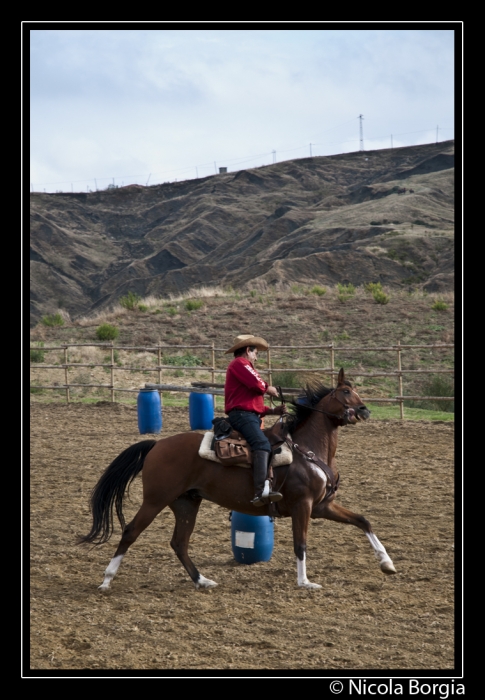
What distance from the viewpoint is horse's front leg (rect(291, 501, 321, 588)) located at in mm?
5848

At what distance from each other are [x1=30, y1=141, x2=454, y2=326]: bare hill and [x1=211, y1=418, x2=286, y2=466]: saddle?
125 feet

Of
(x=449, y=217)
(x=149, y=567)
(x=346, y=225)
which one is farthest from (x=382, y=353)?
(x=449, y=217)

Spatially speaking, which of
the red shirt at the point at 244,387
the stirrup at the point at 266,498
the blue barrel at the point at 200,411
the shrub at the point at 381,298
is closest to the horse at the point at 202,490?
the stirrup at the point at 266,498

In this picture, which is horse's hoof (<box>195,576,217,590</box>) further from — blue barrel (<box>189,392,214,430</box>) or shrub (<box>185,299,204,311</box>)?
shrub (<box>185,299,204,311</box>)

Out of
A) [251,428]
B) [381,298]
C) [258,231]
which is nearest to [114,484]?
[251,428]

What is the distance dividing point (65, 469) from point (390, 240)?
43.4 metres

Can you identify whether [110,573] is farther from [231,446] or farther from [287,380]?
[287,380]

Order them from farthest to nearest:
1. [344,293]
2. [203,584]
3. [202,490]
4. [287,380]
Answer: [344,293], [287,380], [202,490], [203,584]

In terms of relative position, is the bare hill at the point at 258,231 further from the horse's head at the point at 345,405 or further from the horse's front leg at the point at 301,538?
the horse's front leg at the point at 301,538

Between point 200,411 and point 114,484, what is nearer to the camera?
point 114,484

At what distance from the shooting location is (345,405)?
6.46 metres

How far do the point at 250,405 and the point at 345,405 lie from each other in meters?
0.95

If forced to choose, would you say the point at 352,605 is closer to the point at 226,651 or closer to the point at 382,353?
the point at 226,651

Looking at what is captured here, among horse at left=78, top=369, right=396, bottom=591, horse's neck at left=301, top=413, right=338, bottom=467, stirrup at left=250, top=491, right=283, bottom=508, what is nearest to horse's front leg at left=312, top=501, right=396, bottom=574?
horse at left=78, top=369, right=396, bottom=591
